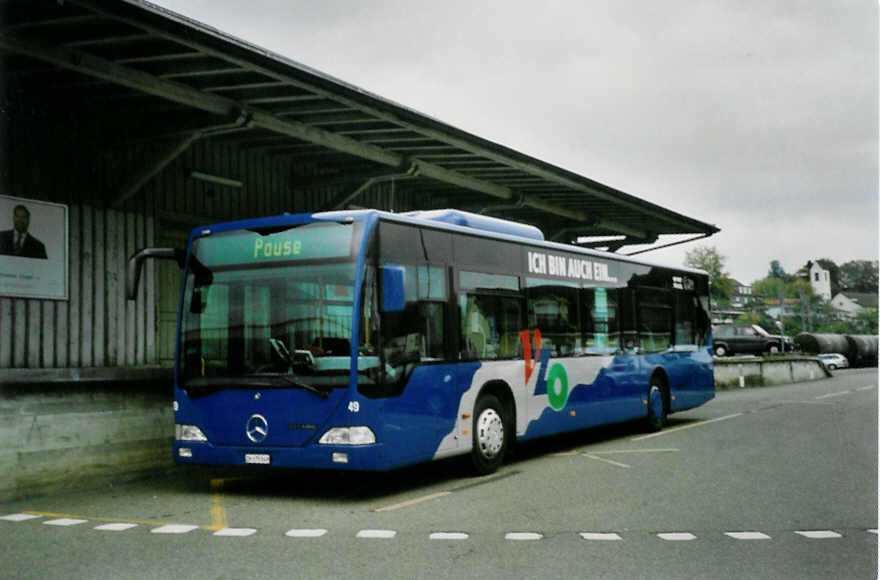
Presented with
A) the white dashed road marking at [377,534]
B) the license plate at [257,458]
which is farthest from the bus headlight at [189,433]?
the white dashed road marking at [377,534]

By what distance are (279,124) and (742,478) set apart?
7272 millimetres

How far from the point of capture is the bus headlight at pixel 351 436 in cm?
916

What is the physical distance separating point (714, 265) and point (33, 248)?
8321 cm

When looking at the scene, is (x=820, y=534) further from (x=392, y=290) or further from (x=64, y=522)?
(x=64, y=522)

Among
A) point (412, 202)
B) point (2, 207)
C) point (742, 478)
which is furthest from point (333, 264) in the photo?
point (412, 202)

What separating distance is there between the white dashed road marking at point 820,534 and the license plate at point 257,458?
4.88 metres

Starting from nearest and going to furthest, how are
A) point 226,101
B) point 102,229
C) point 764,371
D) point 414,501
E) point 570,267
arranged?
point 414,501
point 226,101
point 102,229
point 570,267
point 764,371

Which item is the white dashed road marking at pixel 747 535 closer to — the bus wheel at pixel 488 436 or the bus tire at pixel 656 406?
the bus wheel at pixel 488 436

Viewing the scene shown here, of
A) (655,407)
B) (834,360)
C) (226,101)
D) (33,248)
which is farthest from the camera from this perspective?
(834,360)

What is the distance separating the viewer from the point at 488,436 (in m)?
11.2

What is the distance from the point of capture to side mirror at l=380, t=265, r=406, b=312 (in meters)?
9.46

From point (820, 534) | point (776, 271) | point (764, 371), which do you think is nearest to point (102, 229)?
point (820, 534)

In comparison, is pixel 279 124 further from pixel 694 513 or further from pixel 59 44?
pixel 694 513

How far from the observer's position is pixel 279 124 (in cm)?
1285
